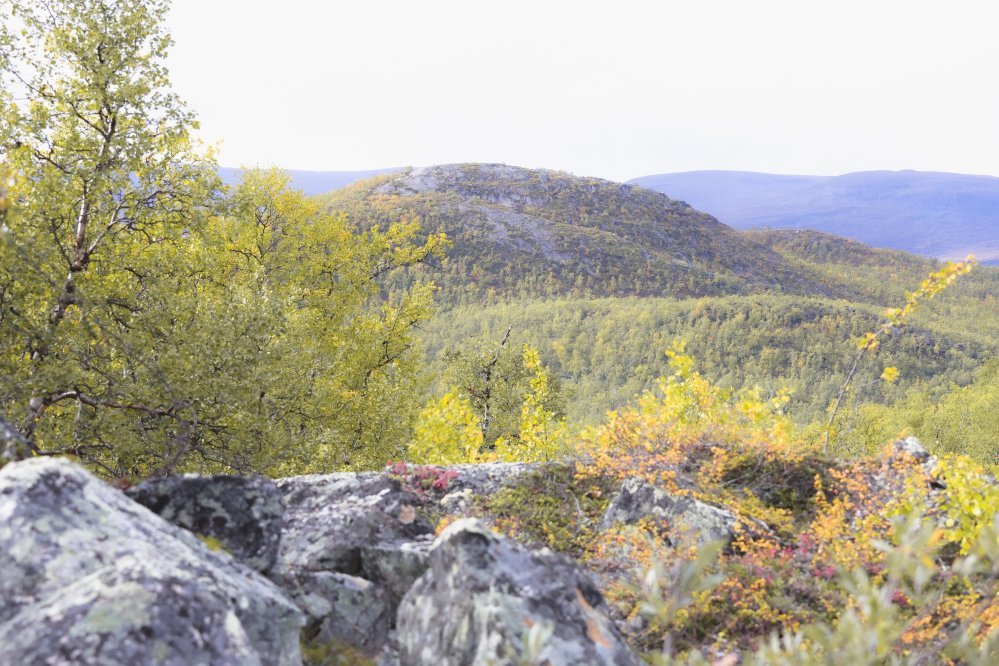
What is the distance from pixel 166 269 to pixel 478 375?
19.7 meters

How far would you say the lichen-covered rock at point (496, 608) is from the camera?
516 cm

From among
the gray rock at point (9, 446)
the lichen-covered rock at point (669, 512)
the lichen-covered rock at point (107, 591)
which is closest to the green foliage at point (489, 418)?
the lichen-covered rock at point (669, 512)

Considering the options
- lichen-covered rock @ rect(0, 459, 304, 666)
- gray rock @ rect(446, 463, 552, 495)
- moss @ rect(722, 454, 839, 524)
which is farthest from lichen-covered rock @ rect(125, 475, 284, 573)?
moss @ rect(722, 454, 839, 524)

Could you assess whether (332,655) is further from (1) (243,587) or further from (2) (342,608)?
(1) (243,587)

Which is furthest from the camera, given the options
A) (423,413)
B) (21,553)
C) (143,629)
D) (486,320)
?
(486,320)

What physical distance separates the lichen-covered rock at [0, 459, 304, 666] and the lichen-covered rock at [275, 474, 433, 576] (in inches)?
115

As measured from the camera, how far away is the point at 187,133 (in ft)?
51.5

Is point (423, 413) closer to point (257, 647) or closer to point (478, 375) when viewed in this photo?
point (478, 375)

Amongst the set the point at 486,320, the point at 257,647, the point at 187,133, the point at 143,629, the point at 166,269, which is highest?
the point at 187,133

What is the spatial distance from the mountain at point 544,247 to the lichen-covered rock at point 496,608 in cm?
12702

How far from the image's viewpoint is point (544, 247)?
6442 inches

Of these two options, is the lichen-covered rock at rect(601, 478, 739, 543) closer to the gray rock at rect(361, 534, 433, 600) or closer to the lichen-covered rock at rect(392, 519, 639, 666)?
the gray rock at rect(361, 534, 433, 600)

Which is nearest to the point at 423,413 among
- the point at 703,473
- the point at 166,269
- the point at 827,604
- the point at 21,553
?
the point at 166,269

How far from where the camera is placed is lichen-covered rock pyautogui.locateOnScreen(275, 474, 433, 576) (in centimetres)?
885
